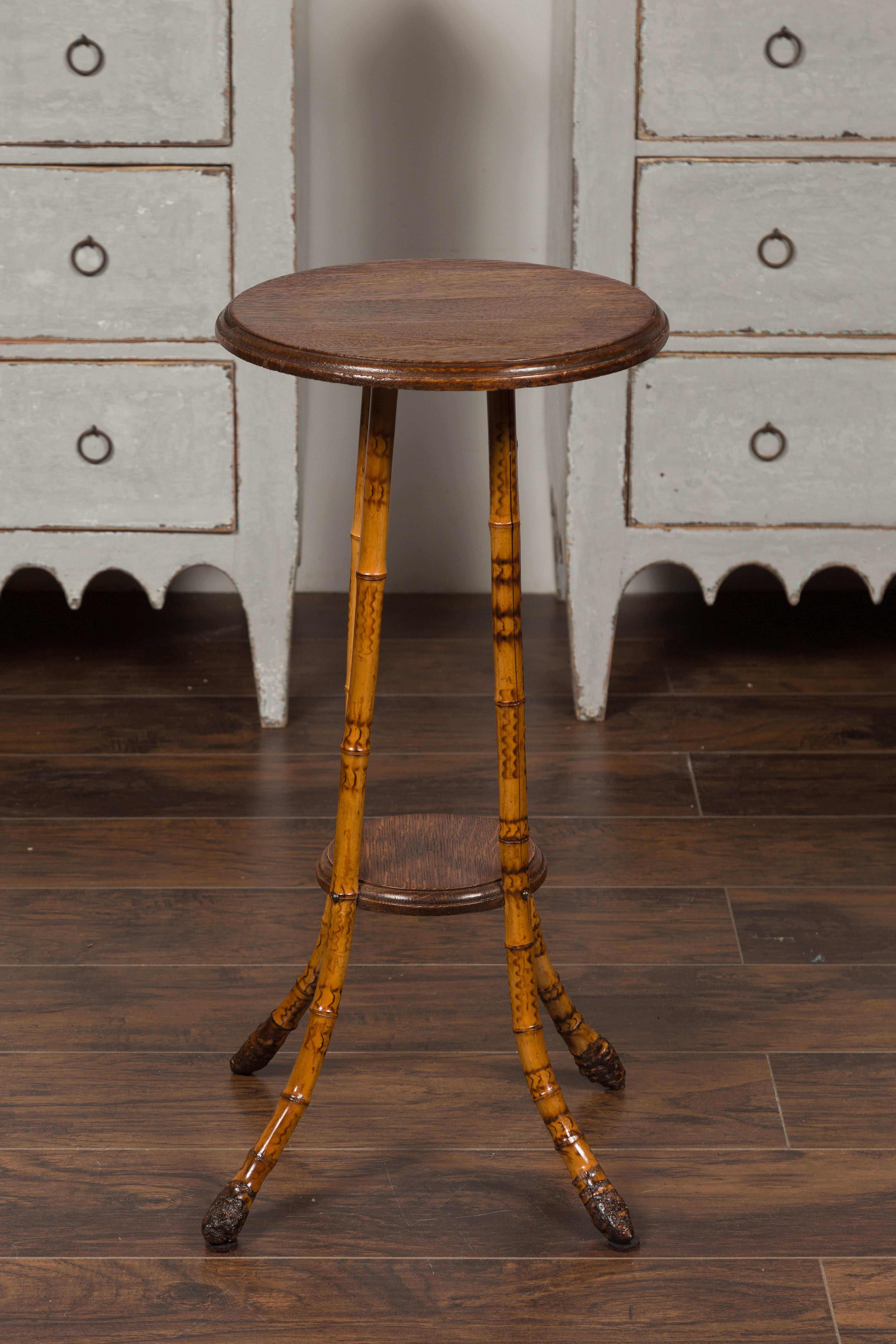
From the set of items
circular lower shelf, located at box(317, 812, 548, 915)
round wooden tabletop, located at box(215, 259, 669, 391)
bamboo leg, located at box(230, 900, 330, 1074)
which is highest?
round wooden tabletop, located at box(215, 259, 669, 391)

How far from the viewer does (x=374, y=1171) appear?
4.46 ft

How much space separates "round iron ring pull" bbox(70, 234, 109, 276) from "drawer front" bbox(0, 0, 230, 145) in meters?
0.13

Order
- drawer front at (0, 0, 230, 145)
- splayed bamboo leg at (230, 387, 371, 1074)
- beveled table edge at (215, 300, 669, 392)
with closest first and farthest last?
beveled table edge at (215, 300, 669, 392) → splayed bamboo leg at (230, 387, 371, 1074) → drawer front at (0, 0, 230, 145)

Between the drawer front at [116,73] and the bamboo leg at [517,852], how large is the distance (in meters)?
1.04

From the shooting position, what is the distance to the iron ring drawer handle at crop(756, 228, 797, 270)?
206 cm

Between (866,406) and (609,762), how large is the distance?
622mm

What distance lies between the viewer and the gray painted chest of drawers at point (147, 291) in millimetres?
1995

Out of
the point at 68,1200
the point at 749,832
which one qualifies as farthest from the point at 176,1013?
the point at 749,832

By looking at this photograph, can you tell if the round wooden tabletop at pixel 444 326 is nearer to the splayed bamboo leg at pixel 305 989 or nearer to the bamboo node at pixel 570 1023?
the splayed bamboo leg at pixel 305 989

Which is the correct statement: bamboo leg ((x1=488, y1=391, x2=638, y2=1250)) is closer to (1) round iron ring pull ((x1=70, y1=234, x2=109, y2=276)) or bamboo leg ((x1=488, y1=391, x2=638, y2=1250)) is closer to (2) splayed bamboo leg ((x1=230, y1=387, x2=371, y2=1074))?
(2) splayed bamboo leg ((x1=230, y1=387, x2=371, y2=1074))

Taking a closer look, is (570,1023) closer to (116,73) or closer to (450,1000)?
(450,1000)

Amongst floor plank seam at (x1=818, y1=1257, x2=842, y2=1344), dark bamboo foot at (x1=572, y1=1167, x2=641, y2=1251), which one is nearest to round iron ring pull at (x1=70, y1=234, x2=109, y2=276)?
dark bamboo foot at (x1=572, y1=1167, x2=641, y2=1251)

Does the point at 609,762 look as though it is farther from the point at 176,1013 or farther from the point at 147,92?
the point at 147,92

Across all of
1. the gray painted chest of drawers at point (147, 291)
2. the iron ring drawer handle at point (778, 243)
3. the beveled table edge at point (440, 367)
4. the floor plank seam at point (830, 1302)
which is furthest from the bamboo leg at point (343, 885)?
the iron ring drawer handle at point (778, 243)
